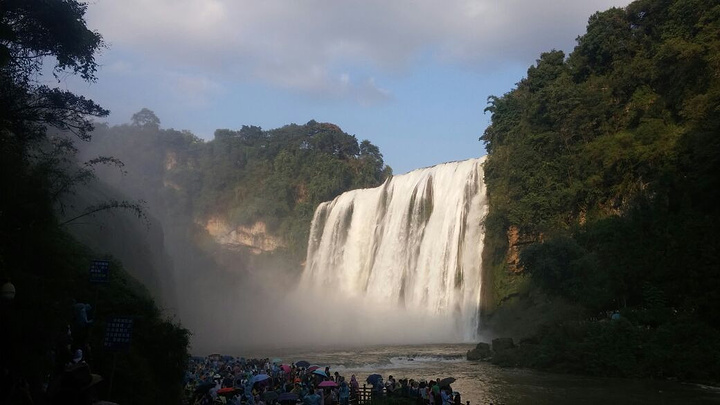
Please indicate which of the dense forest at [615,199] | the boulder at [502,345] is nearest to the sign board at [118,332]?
the dense forest at [615,199]

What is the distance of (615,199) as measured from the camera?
27.0 m

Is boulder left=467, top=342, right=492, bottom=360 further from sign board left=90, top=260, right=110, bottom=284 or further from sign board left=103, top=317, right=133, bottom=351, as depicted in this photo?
sign board left=103, top=317, right=133, bottom=351

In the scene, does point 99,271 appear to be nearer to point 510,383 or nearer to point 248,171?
point 510,383

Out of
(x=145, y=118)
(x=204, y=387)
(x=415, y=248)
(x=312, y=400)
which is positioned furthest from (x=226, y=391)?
(x=145, y=118)

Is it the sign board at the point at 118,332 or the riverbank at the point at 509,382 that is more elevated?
the sign board at the point at 118,332

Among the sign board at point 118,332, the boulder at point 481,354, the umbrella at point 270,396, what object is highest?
the sign board at point 118,332

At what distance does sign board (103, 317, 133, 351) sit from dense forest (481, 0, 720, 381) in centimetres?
1589

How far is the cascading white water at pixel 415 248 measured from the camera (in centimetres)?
3566

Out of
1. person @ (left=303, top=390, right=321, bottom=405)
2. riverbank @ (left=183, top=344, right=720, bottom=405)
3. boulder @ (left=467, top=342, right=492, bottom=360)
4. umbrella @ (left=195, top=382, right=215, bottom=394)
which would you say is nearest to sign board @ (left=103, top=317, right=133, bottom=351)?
umbrella @ (left=195, top=382, right=215, bottom=394)

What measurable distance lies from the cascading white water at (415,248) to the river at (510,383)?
860cm

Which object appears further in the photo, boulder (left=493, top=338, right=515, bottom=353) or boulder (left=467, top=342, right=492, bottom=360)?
boulder (left=467, top=342, right=492, bottom=360)

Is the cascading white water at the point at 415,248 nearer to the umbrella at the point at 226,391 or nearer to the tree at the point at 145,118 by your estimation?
the umbrella at the point at 226,391

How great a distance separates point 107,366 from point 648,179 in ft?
73.9

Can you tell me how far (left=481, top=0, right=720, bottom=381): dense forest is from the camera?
1922cm
